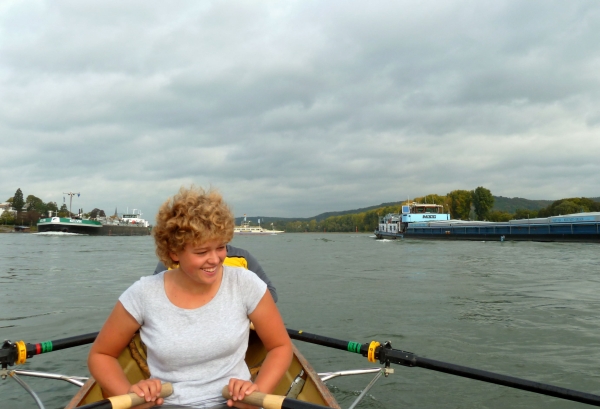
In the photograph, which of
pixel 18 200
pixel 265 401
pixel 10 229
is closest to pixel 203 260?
pixel 265 401

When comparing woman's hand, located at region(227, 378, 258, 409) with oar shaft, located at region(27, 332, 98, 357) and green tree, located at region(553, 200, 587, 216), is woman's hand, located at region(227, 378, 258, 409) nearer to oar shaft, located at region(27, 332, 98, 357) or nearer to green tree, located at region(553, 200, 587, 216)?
oar shaft, located at region(27, 332, 98, 357)

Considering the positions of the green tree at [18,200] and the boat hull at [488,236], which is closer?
the boat hull at [488,236]

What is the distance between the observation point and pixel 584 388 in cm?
617

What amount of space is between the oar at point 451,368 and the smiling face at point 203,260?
7.51ft

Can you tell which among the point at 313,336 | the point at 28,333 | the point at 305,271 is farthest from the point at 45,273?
the point at 313,336

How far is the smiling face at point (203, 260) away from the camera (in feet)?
8.28

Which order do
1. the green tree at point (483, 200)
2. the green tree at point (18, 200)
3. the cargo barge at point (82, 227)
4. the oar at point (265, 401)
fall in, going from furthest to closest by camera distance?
1. the green tree at point (18, 200)
2. the green tree at point (483, 200)
3. the cargo barge at point (82, 227)
4. the oar at point (265, 401)

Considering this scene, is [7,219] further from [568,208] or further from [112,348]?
[112,348]

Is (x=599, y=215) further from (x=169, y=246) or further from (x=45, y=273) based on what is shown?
(x=169, y=246)

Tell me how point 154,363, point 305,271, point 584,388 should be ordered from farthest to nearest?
point 305,271 < point 584,388 < point 154,363

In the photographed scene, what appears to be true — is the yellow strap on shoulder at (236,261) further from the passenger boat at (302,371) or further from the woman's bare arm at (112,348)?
the woman's bare arm at (112,348)

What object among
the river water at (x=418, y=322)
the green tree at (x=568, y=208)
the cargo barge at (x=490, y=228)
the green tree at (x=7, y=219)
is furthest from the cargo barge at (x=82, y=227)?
the green tree at (x=568, y=208)

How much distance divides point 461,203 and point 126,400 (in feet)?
369

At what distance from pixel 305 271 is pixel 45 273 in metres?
11.0
